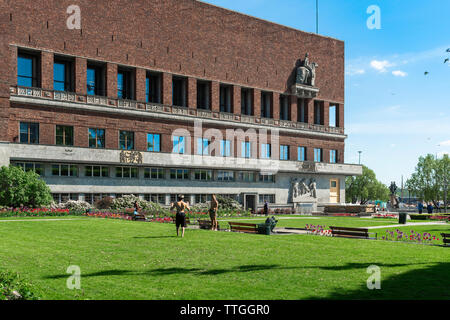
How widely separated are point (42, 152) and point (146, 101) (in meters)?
13.9

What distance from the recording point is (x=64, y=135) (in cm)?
4456

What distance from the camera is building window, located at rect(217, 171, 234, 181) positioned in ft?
182

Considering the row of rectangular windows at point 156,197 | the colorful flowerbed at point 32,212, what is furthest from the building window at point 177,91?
the colorful flowerbed at point 32,212

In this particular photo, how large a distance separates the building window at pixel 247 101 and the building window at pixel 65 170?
24687 millimetres

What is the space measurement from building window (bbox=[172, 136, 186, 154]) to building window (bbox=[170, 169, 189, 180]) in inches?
85.3

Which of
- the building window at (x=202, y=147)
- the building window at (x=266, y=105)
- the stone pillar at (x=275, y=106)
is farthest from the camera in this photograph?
the building window at (x=266, y=105)

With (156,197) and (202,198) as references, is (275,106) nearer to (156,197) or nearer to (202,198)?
(202,198)

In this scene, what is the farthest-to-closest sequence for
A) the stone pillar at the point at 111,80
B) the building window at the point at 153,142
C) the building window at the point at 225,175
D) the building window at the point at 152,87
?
the building window at the point at 225,175 → the building window at the point at 152,87 → the building window at the point at 153,142 → the stone pillar at the point at 111,80

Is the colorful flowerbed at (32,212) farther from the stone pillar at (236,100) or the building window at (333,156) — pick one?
the building window at (333,156)

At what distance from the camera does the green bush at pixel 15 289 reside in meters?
9.07

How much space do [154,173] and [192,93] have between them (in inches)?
427

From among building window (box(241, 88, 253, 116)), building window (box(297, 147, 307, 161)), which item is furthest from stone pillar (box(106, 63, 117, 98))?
building window (box(297, 147, 307, 161))

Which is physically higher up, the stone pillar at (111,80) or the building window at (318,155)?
the stone pillar at (111,80)

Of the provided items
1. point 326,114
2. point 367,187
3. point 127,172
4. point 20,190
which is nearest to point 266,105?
point 326,114
